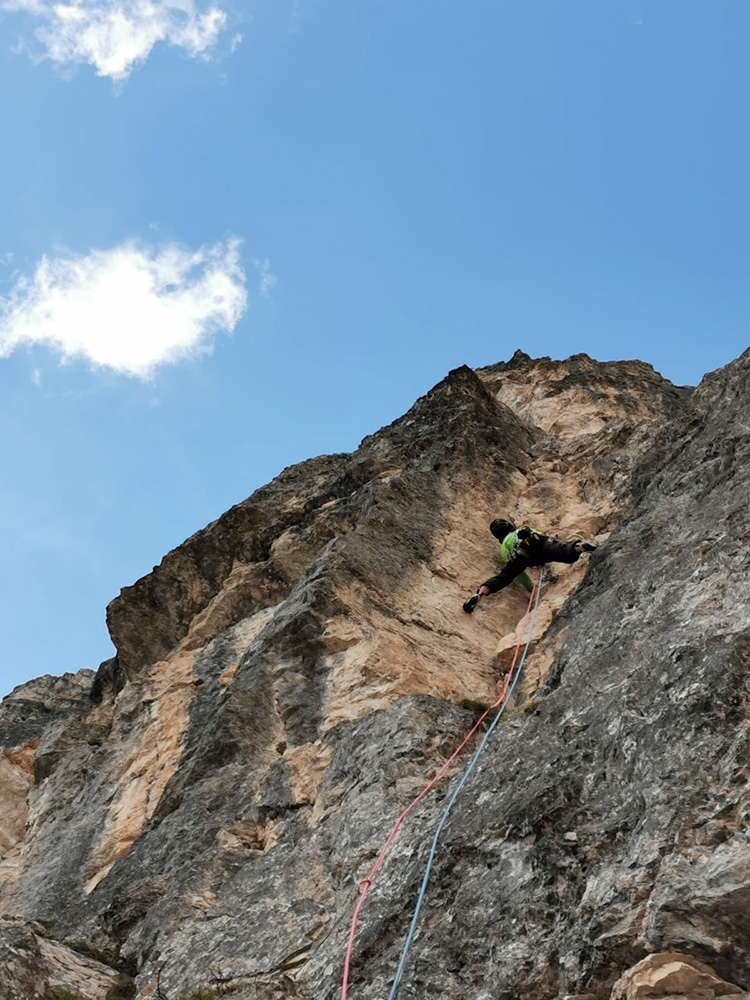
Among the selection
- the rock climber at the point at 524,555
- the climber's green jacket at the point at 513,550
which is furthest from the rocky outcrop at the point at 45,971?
the climber's green jacket at the point at 513,550

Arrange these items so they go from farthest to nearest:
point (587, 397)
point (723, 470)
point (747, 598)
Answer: point (587, 397) → point (723, 470) → point (747, 598)

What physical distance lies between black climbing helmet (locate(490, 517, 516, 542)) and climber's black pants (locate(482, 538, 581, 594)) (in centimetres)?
91

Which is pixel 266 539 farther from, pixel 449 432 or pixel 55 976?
pixel 55 976

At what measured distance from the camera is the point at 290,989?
29.5ft

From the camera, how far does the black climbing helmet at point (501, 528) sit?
15.7 metres

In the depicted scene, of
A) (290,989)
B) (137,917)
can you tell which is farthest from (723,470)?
(137,917)

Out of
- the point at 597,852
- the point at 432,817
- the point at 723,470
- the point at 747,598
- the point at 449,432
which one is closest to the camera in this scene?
the point at 597,852

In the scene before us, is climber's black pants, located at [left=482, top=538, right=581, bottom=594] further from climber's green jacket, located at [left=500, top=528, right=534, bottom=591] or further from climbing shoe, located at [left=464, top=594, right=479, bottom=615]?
climbing shoe, located at [left=464, top=594, right=479, bottom=615]

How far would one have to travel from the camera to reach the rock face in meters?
7.30

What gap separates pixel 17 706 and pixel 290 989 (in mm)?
15988

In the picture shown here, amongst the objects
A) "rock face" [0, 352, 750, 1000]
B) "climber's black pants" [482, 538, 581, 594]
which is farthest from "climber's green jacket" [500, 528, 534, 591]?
"rock face" [0, 352, 750, 1000]

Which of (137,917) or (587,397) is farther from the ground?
(587,397)

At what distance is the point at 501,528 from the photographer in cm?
1573

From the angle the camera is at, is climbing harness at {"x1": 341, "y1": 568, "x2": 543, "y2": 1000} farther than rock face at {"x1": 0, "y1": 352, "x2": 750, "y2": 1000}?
Yes
